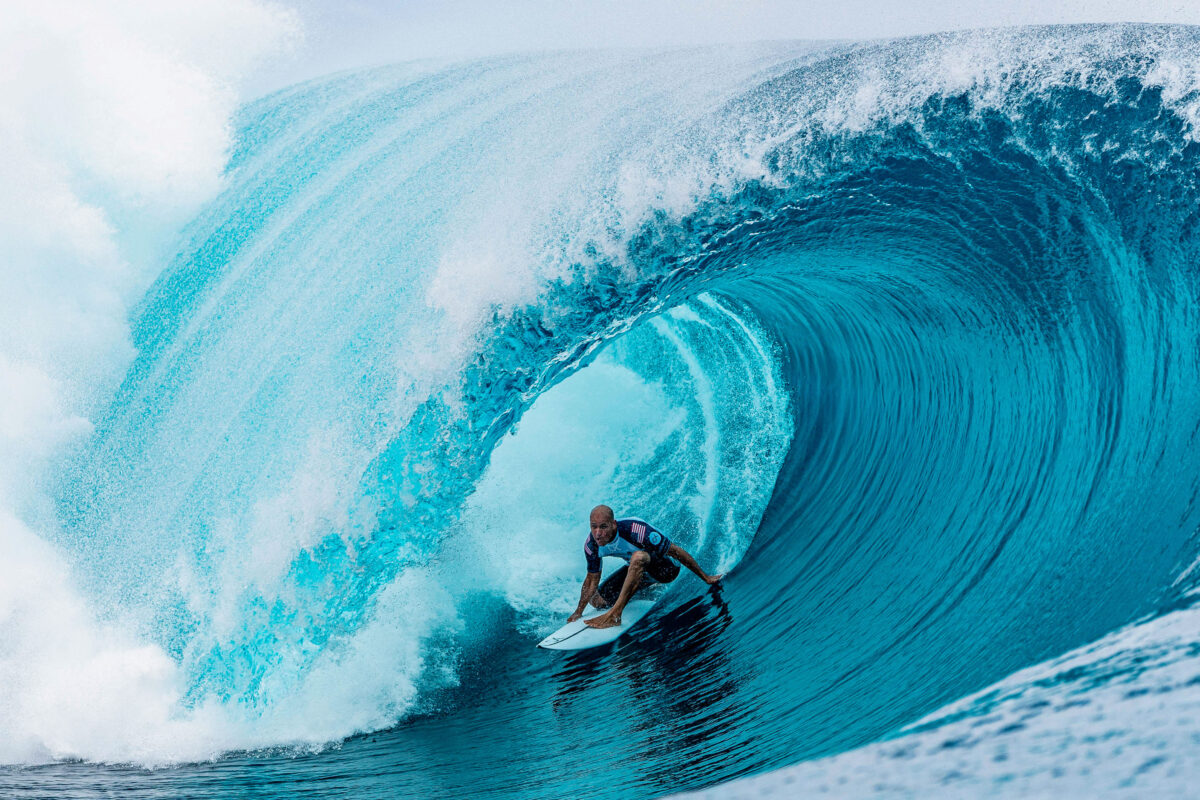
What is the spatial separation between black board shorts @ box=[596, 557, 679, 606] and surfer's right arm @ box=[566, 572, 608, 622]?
0.05 meters

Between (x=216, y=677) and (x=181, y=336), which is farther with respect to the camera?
(x=181, y=336)

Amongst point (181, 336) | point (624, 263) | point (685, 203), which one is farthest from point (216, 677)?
point (685, 203)

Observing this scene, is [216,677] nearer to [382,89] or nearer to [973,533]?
[973,533]

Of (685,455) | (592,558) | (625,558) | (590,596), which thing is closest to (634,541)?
(625,558)

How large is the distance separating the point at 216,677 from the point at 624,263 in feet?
12.8

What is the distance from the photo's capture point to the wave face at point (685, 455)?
454 centimetres

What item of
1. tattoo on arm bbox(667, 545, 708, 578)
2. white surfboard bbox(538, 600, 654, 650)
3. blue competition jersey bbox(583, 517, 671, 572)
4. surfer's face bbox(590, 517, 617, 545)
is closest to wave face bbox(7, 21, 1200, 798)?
white surfboard bbox(538, 600, 654, 650)

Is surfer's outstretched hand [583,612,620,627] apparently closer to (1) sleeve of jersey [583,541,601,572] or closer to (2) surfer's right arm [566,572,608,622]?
(2) surfer's right arm [566,572,608,622]

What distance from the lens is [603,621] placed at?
223 inches

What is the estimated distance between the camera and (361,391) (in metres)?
5.74

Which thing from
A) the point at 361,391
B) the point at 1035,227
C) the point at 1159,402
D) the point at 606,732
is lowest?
the point at 606,732

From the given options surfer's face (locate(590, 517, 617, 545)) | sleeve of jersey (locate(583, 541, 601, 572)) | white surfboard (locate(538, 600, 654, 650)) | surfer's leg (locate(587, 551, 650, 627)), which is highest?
surfer's face (locate(590, 517, 617, 545))

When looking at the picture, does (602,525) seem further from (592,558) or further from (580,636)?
(580,636)

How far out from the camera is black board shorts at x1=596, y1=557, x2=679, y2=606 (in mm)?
5918
